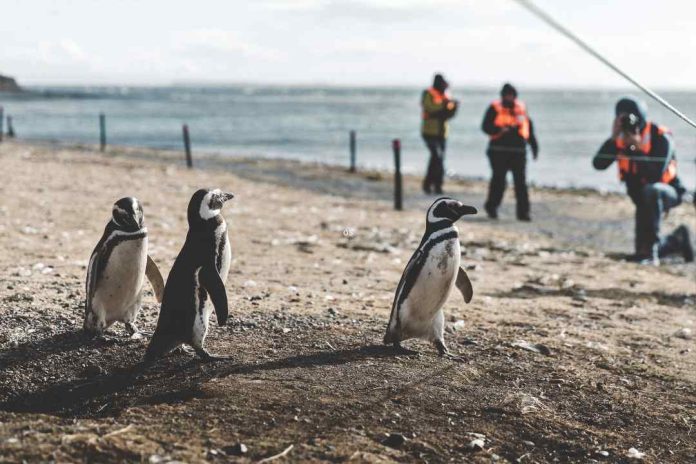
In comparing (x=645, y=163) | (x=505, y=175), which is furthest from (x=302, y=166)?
(x=645, y=163)

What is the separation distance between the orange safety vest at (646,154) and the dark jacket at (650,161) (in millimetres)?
26

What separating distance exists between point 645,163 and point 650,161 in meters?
0.06

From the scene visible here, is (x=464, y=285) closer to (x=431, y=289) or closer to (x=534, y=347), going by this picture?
(x=431, y=289)

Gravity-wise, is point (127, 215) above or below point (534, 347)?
above

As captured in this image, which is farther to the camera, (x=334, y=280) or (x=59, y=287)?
(x=334, y=280)

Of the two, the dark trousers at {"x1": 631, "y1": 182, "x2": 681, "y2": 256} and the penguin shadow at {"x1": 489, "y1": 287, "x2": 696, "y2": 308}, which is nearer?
the penguin shadow at {"x1": 489, "y1": 287, "x2": 696, "y2": 308}

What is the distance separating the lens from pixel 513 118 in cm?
1284

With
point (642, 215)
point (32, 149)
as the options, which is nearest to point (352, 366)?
point (642, 215)

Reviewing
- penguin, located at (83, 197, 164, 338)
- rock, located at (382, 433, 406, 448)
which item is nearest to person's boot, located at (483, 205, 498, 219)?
penguin, located at (83, 197, 164, 338)

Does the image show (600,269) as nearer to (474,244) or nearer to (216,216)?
(474,244)

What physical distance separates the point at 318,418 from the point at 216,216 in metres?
1.35

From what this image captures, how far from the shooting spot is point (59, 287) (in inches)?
251

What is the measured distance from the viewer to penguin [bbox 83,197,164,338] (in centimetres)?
506

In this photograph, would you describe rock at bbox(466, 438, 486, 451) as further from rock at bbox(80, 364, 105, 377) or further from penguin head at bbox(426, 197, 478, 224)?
rock at bbox(80, 364, 105, 377)
